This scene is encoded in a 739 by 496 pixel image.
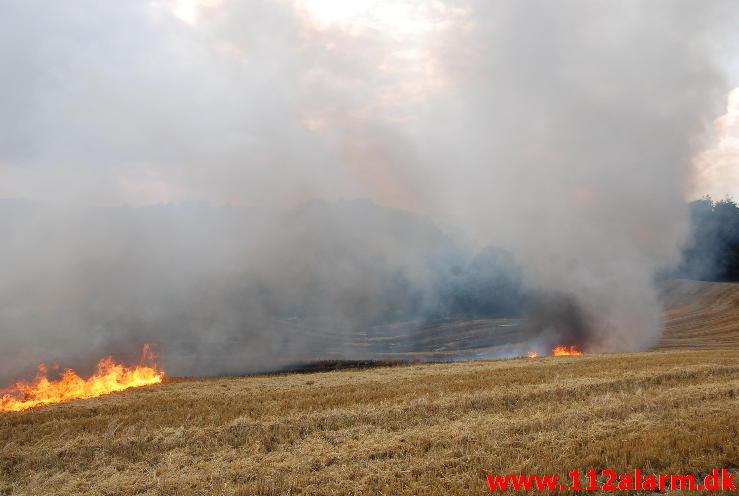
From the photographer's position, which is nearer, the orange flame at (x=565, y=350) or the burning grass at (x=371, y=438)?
the burning grass at (x=371, y=438)

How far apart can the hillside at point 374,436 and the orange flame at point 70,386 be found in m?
3.74

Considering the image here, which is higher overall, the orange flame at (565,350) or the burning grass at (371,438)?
the burning grass at (371,438)

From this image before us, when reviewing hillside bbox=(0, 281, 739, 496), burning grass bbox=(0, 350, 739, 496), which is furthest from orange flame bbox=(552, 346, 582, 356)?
burning grass bbox=(0, 350, 739, 496)

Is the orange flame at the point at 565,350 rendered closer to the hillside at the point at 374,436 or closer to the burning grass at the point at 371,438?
the hillside at the point at 374,436

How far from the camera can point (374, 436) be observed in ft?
35.2

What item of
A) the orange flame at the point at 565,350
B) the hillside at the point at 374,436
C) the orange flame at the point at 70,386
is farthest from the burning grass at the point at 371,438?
the orange flame at the point at 565,350

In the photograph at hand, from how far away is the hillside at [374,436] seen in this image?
809 centimetres

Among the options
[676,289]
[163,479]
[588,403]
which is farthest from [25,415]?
[676,289]

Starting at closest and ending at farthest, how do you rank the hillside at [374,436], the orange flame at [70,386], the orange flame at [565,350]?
the hillside at [374,436] < the orange flame at [70,386] < the orange flame at [565,350]

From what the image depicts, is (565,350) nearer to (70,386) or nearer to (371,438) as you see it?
(371,438)

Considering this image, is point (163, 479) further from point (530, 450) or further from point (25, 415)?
point (25, 415)

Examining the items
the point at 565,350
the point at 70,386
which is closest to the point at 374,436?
the point at 70,386

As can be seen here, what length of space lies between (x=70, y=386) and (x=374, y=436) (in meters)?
20.7

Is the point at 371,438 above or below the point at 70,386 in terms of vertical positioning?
below
